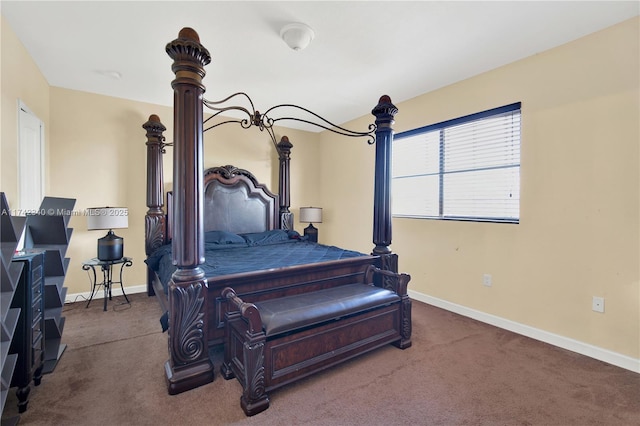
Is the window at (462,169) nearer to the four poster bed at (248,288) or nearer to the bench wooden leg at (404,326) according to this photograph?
the four poster bed at (248,288)

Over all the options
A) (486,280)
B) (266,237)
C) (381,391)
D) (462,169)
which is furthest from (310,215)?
(381,391)

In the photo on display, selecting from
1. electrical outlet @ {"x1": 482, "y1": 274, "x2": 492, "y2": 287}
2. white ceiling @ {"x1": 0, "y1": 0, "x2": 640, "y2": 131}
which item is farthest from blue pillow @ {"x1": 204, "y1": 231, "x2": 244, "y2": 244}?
electrical outlet @ {"x1": 482, "y1": 274, "x2": 492, "y2": 287}

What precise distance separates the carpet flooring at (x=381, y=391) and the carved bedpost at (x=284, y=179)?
2.57 metres

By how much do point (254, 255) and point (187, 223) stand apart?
1.37 m

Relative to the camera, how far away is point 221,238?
3811mm

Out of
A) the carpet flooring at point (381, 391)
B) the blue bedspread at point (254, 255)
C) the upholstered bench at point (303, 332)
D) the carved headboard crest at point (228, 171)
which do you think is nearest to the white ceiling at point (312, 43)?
the carved headboard crest at point (228, 171)

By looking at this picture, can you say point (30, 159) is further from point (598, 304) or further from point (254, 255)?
point (598, 304)

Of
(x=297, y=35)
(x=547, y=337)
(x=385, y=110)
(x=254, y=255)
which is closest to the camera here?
(x=297, y=35)

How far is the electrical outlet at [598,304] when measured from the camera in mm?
2339

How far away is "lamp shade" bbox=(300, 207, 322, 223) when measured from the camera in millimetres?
4852

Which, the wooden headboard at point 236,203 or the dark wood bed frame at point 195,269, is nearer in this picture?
the dark wood bed frame at point 195,269

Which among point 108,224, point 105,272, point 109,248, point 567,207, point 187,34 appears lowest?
point 105,272

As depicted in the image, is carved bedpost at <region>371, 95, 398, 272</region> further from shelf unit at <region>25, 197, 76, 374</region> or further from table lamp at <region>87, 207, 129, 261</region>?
table lamp at <region>87, 207, 129, 261</region>

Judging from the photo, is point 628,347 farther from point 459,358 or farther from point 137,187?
point 137,187
